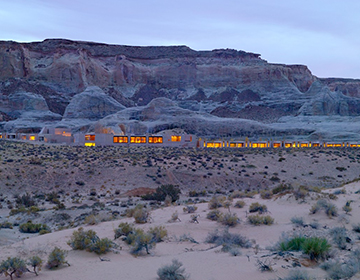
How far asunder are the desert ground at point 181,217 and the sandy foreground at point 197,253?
24mm

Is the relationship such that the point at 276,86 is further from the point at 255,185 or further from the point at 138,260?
the point at 138,260

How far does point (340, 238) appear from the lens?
9898 mm

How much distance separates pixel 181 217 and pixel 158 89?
135501 mm

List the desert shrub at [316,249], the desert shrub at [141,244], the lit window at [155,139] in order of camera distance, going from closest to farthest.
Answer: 1. the desert shrub at [316,249]
2. the desert shrub at [141,244]
3. the lit window at [155,139]

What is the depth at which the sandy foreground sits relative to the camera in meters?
8.16

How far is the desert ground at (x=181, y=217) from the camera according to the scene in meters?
8.48

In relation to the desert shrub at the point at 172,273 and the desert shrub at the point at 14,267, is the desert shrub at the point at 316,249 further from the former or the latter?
the desert shrub at the point at 14,267

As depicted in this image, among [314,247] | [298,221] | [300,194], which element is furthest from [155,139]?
[314,247]

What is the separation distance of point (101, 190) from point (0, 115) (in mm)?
80040

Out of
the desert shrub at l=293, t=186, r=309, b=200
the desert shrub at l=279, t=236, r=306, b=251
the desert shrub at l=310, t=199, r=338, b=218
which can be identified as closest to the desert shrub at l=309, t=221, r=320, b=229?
the desert shrub at l=310, t=199, r=338, b=218

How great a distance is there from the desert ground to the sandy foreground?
0.02 m

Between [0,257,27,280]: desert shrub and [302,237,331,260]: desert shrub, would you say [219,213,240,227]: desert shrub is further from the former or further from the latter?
[0,257,27,280]: desert shrub

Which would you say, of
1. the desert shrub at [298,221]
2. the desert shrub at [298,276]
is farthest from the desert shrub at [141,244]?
the desert shrub at [298,221]

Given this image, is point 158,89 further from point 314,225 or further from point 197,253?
point 197,253
